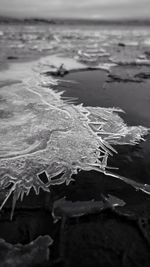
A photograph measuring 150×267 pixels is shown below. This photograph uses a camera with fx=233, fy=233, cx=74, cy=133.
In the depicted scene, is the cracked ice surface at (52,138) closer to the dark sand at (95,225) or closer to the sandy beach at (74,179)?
the sandy beach at (74,179)

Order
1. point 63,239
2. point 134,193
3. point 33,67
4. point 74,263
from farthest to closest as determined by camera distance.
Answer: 1. point 33,67
2. point 134,193
3. point 63,239
4. point 74,263

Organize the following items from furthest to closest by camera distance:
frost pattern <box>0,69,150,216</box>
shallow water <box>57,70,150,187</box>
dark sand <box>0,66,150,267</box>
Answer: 1. shallow water <box>57,70,150,187</box>
2. frost pattern <box>0,69,150,216</box>
3. dark sand <box>0,66,150,267</box>

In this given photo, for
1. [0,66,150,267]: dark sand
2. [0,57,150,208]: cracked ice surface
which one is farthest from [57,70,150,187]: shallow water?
[0,57,150,208]: cracked ice surface

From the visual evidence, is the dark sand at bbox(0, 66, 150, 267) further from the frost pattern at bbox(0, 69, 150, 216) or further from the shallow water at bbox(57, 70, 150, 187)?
the frost pattern at bbox(0, 69, 150, 216)

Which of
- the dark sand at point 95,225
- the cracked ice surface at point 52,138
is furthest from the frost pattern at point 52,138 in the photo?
the dark sand at point 95,225

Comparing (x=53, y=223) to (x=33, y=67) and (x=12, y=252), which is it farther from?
(x=33, y=67)

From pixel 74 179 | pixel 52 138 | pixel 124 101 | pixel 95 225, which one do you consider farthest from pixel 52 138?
pixel 124 101

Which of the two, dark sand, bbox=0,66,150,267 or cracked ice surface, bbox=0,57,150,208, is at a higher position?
cracked ice surface, bbox=0,57,150,208

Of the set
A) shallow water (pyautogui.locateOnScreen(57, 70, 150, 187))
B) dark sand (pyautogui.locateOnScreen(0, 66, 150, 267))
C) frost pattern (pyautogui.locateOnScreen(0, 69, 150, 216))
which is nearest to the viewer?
dark sand (pyautogui.locateOnScreen(0, 66, 150, 267))

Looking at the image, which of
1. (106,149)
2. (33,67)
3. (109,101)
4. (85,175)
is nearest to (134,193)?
(85,175)
